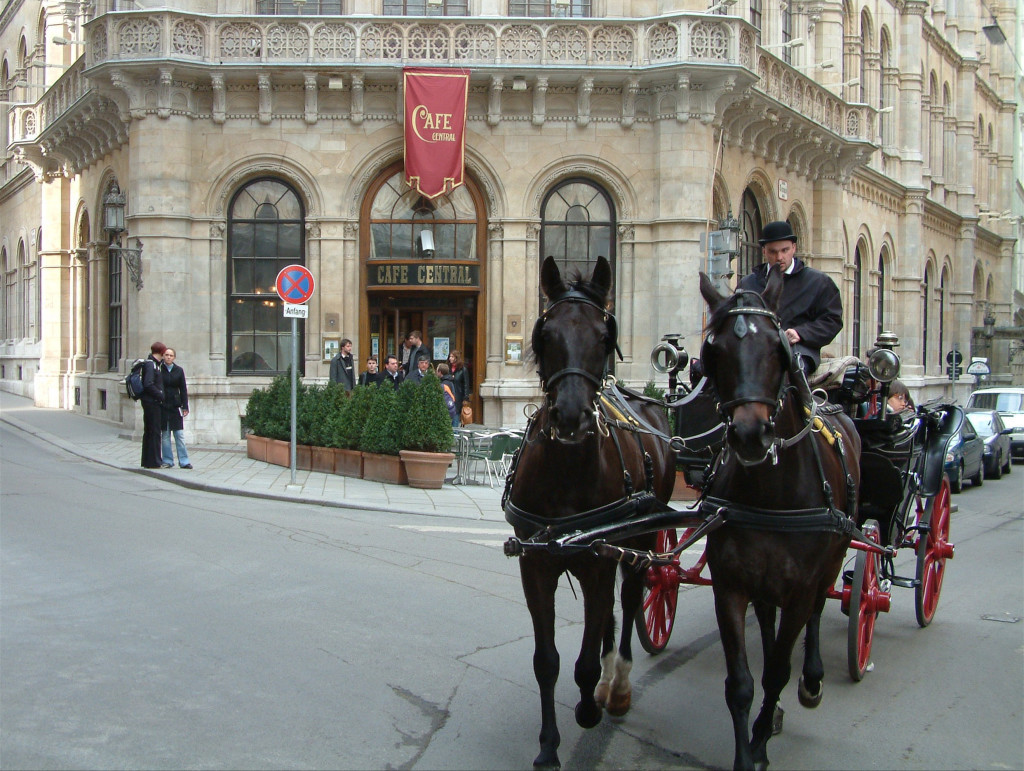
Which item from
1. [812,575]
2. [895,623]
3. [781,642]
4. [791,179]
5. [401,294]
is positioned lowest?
[895,623]

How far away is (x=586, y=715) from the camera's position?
512 cm

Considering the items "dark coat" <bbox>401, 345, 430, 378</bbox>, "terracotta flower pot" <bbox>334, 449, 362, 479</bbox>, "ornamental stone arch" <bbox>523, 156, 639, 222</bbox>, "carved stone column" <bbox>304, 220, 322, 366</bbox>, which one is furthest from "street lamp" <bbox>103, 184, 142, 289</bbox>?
"ornamental stone arch" <bbox>523, 156, 639, 222</bbox>

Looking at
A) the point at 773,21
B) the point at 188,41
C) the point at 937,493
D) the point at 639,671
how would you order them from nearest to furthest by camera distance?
the point at 639,671 → the point at 937,493 → the point at 188,41 → the point at 773,21

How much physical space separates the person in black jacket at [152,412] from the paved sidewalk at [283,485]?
275 mm

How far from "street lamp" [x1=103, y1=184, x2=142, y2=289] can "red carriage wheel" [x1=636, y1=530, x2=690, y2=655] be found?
15621mm

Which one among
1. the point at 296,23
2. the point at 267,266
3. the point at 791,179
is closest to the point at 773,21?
the point at 791,179

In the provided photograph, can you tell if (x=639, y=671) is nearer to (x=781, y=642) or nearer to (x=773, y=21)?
(x=781, y=642)

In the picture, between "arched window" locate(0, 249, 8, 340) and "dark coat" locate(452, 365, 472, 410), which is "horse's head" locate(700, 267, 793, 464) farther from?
"arched window" locate(0, 249, 8, 340)

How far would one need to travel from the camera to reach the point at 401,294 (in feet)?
69.4

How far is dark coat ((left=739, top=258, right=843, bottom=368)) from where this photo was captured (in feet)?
19.2

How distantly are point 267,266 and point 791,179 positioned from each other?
1348cm

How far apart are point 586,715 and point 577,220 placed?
55.0ft

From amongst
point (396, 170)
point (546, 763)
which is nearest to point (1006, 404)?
point (396, 170)

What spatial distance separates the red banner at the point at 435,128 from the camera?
787 inches
